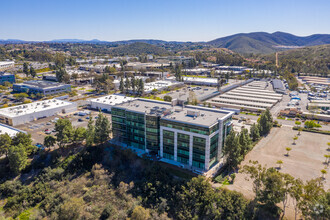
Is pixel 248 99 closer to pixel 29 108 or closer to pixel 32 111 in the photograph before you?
pixel 32 111

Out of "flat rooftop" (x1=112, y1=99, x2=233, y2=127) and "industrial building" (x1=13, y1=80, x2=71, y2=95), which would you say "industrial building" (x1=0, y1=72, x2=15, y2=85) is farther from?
"flat rooftop" (x1=112, y1=99, x2=233, y2=127)

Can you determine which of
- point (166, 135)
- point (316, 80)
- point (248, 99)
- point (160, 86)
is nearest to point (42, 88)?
point (160, 86)

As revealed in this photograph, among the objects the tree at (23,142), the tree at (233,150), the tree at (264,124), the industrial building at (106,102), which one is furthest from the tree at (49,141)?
the tree at (264,124)

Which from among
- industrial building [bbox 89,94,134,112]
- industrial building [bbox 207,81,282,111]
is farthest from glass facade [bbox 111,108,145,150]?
industrial building [bbox 207,81,282,111]

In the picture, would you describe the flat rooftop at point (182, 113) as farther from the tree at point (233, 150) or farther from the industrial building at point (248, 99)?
the industrial building at point (248, 99)

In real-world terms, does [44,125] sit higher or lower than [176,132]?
lower

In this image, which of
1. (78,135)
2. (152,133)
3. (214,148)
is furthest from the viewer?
(78,135)
